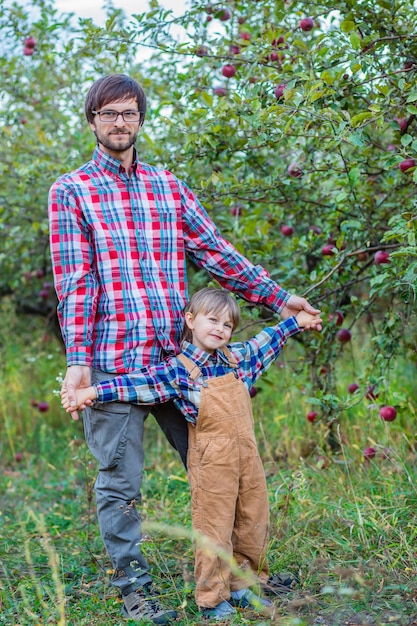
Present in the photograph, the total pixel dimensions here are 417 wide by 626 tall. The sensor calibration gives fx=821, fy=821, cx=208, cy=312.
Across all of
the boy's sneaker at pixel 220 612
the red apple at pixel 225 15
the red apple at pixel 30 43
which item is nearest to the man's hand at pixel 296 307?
the boy's sneaker at pixel 220 612

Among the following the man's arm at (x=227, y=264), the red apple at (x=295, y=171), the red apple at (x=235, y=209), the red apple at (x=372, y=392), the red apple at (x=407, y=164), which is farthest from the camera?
the red apple at (x=235, y=209)

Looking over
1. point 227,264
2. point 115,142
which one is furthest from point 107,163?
point 227,264

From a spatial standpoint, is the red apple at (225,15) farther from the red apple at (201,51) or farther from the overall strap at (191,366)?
the overall strap at (191,366)

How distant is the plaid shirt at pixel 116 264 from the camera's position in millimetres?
2793

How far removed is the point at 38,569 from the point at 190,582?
774 millimetres

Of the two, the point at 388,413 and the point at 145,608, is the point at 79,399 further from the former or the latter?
the point at 388,413

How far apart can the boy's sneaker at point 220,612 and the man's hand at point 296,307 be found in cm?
Result: 104

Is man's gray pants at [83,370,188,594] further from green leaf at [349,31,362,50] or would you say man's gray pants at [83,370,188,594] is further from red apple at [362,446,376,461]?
green leaf at [349,31,362,50]

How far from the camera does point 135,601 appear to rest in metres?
2.83

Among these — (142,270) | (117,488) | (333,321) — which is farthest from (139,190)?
(333,321)

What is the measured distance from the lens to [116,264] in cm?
285

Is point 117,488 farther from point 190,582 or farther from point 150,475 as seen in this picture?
point 150,475

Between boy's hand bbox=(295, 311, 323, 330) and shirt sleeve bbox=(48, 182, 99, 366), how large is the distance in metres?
0.76

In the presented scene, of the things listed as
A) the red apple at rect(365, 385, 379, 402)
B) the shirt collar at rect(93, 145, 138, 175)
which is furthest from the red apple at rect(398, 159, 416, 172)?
the shirt collar at rect(93, 145, 138, 175)
